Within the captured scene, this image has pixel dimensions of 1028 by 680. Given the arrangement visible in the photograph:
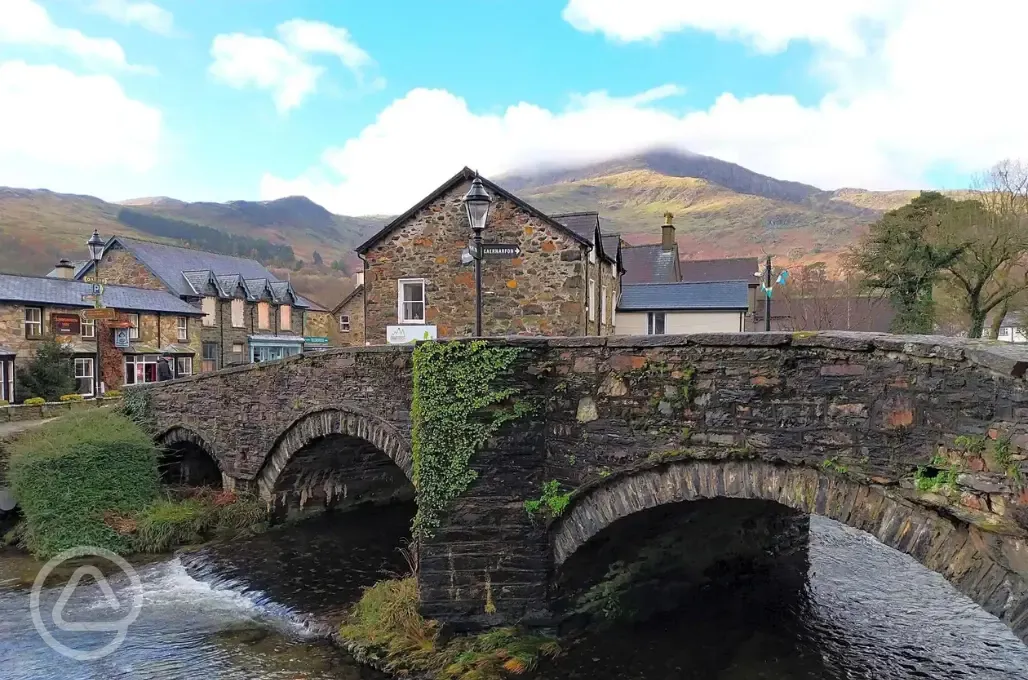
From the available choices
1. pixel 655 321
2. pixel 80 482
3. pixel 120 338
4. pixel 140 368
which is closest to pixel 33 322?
pixel 120 338

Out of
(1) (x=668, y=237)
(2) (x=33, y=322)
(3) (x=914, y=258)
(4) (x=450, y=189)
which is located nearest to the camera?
(4) (x=450, y=189)

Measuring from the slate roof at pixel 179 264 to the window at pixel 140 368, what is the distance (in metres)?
5.58

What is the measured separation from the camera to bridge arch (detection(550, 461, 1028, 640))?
483 centimetres

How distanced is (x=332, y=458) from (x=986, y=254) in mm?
24591

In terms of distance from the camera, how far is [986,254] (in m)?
24.1

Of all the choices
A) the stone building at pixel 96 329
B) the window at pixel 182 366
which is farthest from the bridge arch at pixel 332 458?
the window at pixel 182 366

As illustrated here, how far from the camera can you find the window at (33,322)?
24844 mm

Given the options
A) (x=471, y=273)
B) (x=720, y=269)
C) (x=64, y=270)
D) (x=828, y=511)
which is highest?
(x=720, y=269)

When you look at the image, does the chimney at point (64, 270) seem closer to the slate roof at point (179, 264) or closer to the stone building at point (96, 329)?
the slate roof at point (179, 264)

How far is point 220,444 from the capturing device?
1473 cm

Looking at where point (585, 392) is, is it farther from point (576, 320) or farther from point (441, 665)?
point (576, 320)

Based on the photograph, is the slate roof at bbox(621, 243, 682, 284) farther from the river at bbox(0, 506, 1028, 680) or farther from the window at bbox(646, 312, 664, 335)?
the river at bbox(0, 506, 1028, 680)

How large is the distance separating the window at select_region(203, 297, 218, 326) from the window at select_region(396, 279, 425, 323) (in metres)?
22.2

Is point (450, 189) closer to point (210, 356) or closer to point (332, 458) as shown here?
point (332, 458)
